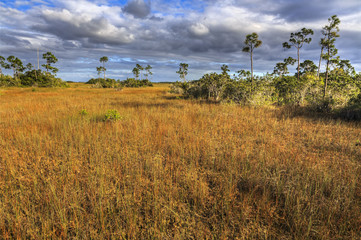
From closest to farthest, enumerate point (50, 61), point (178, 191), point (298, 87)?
1. point (178, 191)
2. point (298, 87)
3. point (50, 61)

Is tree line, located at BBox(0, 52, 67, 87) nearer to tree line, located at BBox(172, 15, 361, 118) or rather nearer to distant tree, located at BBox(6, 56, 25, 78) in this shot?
distant tree, located at BBox(6, 56, 25, 78)

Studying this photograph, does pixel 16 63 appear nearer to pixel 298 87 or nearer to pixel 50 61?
pixel 50 61

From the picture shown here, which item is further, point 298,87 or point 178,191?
point 298,87

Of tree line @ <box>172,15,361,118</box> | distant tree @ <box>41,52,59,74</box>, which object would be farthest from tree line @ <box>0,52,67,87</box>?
tree line @ <box>172,15,361,118</box>

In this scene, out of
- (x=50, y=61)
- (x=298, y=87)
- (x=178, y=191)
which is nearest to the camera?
(x=178, y=191)

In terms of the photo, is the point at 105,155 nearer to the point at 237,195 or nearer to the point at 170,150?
the point at 170,150

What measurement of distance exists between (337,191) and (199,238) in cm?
287

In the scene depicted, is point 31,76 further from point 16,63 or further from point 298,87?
point 298,87

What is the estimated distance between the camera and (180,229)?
2289mm

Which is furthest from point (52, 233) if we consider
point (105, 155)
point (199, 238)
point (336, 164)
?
point (336, 164)

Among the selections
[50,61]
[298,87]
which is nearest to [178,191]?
A: [298,87]

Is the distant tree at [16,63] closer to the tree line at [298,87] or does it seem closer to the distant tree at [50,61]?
the distant tree at [50,61]

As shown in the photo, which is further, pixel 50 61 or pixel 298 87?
pixel 50 61

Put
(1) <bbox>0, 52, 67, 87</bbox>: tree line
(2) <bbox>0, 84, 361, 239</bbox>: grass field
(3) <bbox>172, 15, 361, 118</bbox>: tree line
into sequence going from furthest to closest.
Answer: (1) <bbox>0, 52, 67, 87</bbox>: tree line → (3) <bbox>172, 15, 361, 118</bbox>: tree line → (2) <bbox>0, 84, 361, 239</bbox>: grass field
